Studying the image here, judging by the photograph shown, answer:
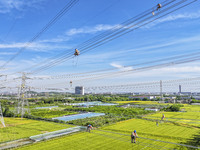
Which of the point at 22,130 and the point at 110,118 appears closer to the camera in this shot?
the point at 22,130

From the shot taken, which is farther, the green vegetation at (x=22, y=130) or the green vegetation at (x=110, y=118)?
the green vegetation at (x=110, y=118)

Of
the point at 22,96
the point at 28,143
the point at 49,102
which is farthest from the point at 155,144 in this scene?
the point at 49,102

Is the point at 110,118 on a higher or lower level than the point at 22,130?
higher

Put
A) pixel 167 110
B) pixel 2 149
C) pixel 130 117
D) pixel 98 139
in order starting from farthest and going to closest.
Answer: pixel 167 110, pixel 130 117, pixel 98 139, pixel 2 149

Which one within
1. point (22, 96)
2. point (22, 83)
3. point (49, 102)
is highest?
point (22, 83)

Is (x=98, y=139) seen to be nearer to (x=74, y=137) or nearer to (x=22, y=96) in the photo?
(x=74, y=137)

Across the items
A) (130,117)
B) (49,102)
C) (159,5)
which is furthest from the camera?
(49,102)

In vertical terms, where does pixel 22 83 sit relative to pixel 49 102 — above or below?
above

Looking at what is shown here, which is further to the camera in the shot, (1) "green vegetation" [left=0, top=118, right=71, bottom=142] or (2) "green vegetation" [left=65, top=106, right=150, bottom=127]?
(2) "green vegetation" [left=65, top=106, right=150, bottom=127]

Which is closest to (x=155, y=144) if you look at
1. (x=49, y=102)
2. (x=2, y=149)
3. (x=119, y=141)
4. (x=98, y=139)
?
(x=119, y=141)

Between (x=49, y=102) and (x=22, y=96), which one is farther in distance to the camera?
(x=49, y=102)
